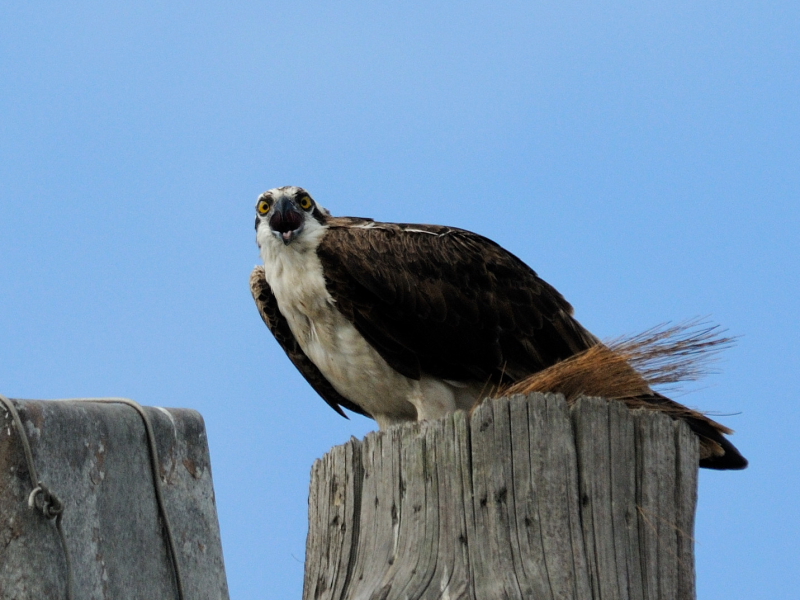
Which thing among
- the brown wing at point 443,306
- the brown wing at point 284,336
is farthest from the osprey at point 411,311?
the brown wing at point 284,336

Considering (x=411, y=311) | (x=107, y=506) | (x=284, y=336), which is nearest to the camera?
(x=107, y=506)

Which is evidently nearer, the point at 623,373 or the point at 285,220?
the point at 623,373

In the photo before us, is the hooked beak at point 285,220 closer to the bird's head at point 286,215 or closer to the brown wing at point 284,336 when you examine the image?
the bird's head at point 286,215

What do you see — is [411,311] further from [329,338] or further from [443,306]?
[329,338]

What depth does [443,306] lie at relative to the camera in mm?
6125

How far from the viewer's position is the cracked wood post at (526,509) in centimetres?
322

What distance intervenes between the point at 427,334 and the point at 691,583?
110 inches

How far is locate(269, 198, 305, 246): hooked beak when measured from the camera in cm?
640

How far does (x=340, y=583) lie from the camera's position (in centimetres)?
356

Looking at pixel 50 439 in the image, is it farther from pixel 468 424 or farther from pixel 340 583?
pixel 468 424

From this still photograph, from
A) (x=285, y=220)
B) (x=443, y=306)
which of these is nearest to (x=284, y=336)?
(x=285, y=220)

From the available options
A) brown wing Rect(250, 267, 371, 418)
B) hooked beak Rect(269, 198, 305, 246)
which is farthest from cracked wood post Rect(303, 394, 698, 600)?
brown wing Rect(250, 267, 371, 418)

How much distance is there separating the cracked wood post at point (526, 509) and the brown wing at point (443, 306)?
2.44 meters

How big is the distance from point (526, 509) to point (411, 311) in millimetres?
2897
